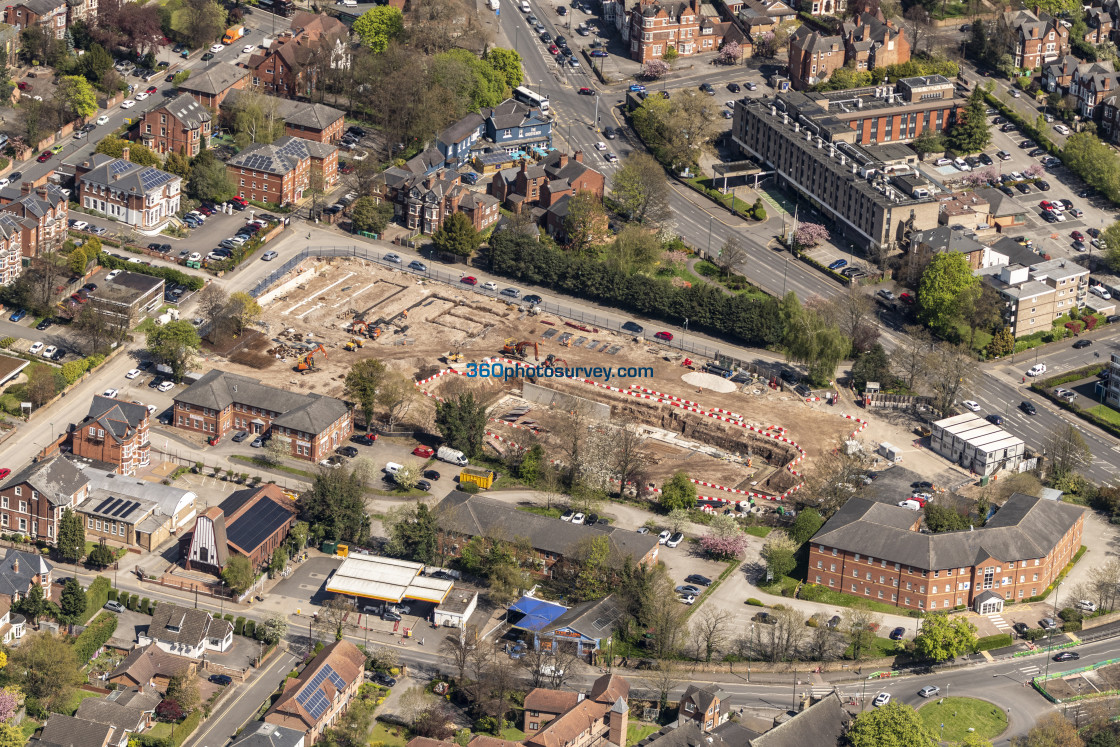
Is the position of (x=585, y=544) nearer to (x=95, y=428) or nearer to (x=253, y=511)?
(x=253, y=511)

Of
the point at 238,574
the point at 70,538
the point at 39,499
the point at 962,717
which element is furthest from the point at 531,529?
the point at 39,499

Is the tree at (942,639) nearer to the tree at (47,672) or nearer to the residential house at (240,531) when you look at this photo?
the residential house at (240,531)

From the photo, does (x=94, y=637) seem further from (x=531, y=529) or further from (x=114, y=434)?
(x=531, y=529)

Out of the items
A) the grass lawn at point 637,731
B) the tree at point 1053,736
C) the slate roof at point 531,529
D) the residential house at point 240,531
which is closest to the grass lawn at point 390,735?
the grass lawn at point 637,731

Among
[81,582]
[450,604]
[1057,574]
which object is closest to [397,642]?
[450,604]

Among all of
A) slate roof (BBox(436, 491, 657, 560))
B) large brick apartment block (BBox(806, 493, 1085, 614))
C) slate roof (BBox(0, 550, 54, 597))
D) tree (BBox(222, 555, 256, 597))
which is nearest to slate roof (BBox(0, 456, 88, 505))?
slate roof (BBox(0, 550, 54, 597))

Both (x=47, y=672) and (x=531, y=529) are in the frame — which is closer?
(x=47, y=672)
